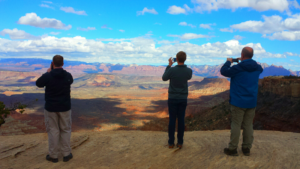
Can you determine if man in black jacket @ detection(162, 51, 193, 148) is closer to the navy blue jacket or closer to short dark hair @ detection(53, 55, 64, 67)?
the navy blue jacket

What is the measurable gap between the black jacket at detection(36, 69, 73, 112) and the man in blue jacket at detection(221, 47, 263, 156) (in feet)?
9.80

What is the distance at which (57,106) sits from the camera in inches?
138

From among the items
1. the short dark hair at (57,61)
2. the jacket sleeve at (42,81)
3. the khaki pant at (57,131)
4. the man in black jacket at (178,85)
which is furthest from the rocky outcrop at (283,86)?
the jacket sleeve at (42,81)

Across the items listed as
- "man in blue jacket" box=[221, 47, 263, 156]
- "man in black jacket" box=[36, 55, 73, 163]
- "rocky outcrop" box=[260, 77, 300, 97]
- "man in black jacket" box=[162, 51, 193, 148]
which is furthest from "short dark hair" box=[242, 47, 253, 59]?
"rocky outcrop" box=[260, 77, 300, 97]

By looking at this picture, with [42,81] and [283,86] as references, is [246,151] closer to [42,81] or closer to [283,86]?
[42,81]

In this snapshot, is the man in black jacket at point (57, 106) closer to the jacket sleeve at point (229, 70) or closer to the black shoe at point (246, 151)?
the jacket sleeve at point (229, 70)

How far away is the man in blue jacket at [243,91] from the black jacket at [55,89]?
118 inches

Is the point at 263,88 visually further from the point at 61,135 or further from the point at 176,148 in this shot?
the point at 61,135

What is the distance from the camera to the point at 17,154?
4.28 m

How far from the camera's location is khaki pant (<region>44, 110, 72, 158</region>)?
3570mm

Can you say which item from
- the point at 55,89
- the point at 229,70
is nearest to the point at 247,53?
the point at 229,70

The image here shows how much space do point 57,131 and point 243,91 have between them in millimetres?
3468

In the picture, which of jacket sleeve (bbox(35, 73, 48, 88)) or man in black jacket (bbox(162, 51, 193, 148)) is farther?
man in black jacket (bbox(162, 51, 193, 148))

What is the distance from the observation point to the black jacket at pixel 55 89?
3453 millimetres
